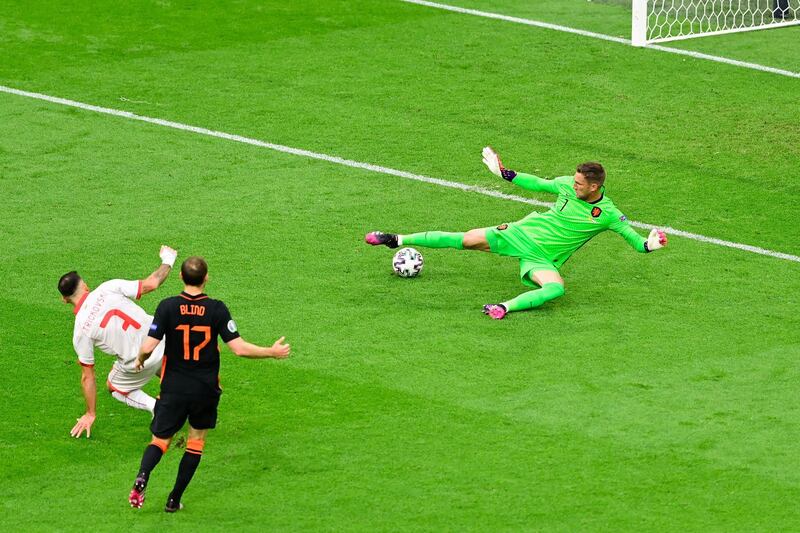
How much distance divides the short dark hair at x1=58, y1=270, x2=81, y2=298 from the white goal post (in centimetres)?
1210

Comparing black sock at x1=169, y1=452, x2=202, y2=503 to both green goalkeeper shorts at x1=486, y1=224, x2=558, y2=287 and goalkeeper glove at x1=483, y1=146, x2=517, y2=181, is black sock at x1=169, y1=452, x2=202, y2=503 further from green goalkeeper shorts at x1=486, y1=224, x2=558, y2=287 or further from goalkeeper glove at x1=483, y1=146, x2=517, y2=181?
goalkeeper glove at x1=483, y1=146, x2=517, y2=181

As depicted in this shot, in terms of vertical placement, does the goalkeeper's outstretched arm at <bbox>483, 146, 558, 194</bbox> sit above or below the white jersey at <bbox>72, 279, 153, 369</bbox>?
above

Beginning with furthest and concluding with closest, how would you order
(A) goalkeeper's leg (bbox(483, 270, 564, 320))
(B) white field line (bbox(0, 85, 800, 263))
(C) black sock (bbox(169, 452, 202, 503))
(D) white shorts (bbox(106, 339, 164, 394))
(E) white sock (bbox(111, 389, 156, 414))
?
(B) white field line (bbox(0, 85, 800, 263)), (A) goalkeeper's leg (bbox(483, 270, 564, 320)), (E) white sock (bbox(111, 389, 156, 414)), (D) white shorts (bbox(106, 339, 164, 394)), (C) black sock (bbox(169, 452, 202, 503))

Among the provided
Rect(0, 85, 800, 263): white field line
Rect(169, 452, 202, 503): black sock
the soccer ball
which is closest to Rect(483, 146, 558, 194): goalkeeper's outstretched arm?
the soccer ball

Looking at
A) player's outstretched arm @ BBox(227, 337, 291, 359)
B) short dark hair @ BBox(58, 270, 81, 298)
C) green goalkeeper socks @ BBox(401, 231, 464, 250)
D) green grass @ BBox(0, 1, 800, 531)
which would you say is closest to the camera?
player's outstretched arm @ BBox(227, 337, 291, 359)

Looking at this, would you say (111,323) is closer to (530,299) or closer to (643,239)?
(530,299)

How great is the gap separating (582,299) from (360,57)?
8.22 metres

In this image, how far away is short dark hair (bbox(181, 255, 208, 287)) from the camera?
29.7ft

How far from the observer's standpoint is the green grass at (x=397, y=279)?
9.60 m

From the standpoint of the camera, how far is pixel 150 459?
9.19m

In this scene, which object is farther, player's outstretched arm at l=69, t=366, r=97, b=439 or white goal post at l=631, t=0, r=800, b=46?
white goal post at l=631, t=0, r=800, b=46

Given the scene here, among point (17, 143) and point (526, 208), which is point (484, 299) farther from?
point (17, 143)

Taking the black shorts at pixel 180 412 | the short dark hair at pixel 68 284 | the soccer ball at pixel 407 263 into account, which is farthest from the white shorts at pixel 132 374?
the soccer ball at pixel 407 263

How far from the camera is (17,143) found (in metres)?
17.0
